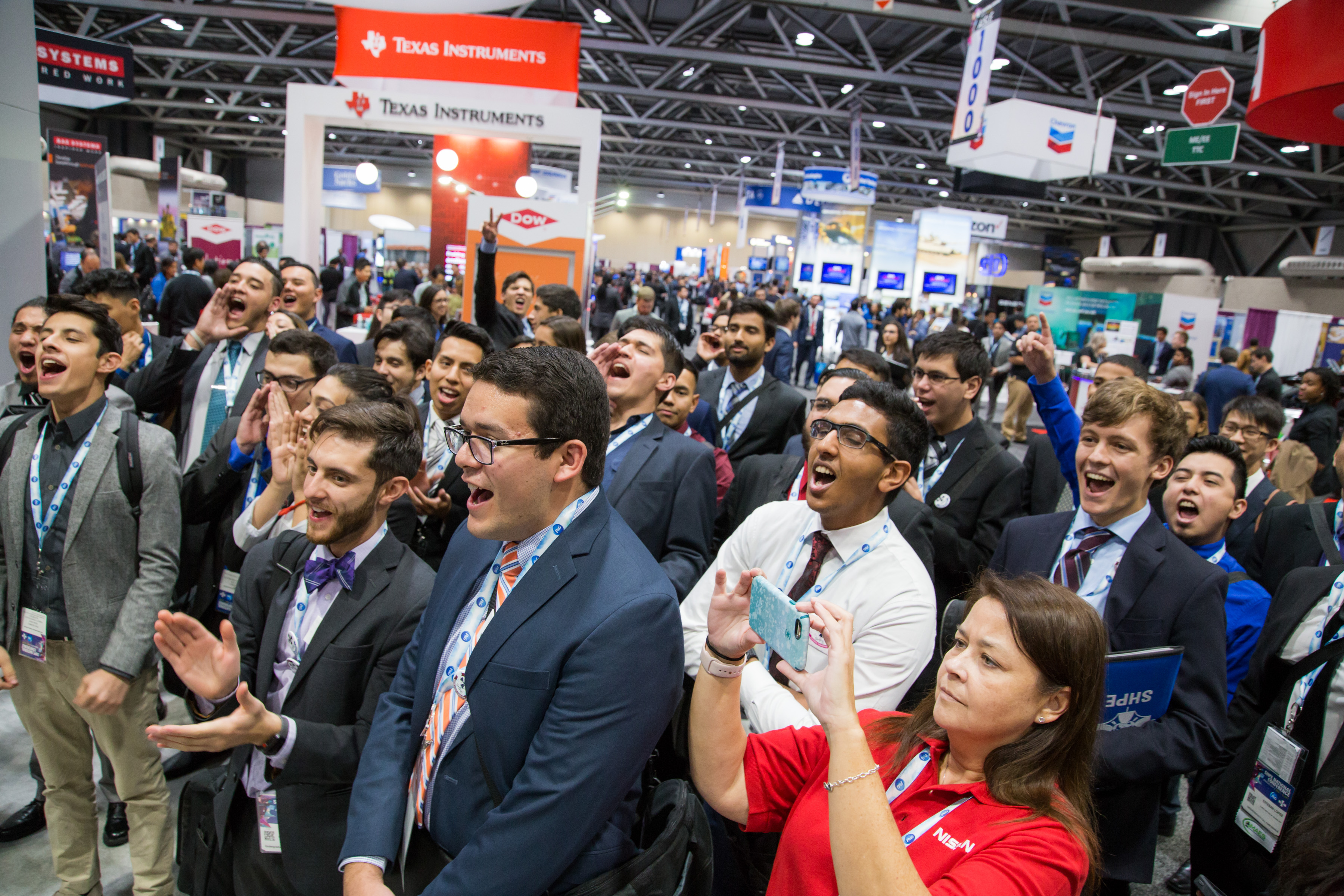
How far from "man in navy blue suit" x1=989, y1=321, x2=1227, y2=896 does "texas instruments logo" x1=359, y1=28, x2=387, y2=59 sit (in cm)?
651

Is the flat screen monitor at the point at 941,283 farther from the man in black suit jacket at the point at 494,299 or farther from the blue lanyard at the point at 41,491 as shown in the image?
the blue lanyard at the point at 41,491

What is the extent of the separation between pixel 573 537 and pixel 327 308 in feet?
40.8

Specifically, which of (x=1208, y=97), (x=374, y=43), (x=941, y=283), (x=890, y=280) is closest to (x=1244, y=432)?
(x=1208, y=97)

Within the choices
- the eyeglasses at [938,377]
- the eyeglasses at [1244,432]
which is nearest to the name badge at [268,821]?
the eyeglasses at [938,377]

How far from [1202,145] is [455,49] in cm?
836

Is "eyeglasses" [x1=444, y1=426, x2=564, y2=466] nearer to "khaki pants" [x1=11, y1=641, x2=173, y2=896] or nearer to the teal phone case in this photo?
the teal phone case

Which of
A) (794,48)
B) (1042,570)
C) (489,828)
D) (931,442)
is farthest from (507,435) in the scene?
(794,48)

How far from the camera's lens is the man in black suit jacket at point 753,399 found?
423cm

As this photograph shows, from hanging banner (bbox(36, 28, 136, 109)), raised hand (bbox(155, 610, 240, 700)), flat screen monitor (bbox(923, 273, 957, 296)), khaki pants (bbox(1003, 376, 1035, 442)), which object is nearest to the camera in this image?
raised hand (bbox(155, 610, 240, 700))

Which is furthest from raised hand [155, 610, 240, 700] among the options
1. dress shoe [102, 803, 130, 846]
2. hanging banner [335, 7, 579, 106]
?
hanging banner [335, 7, 579, 106]

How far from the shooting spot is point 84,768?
2473 mm

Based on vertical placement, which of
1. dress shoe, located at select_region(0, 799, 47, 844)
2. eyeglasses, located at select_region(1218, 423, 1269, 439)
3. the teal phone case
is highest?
eyeglasses, located at select_region(1218, 423, 1269, 439)

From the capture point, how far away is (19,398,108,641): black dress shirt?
2.35 m

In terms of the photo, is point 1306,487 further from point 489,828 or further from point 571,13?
point 571,13
